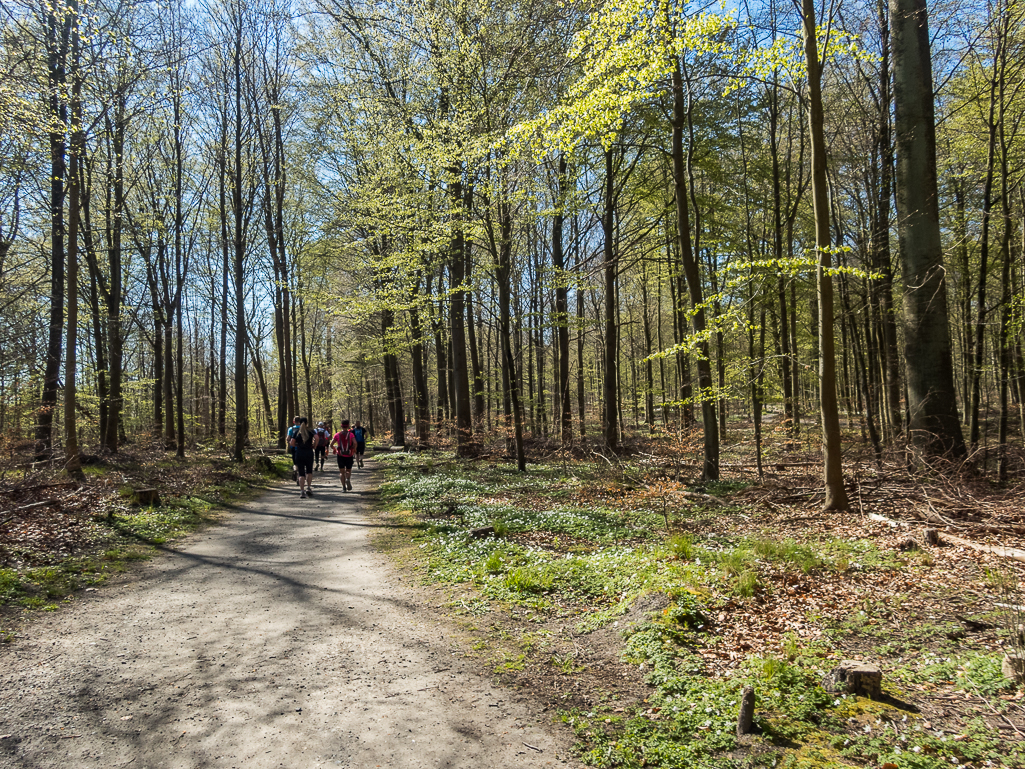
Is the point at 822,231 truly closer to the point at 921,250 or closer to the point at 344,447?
the point at 921,250

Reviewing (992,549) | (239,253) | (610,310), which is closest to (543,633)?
(992,549)

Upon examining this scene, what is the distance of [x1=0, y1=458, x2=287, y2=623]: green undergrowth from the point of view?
21.9 feet

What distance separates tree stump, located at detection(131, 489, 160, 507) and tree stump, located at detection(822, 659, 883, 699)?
1322 cm

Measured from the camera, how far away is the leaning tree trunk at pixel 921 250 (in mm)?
8992

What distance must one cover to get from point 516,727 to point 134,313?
1011 inches

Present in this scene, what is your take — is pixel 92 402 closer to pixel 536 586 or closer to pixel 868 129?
pixel 536 586

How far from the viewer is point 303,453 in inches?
583

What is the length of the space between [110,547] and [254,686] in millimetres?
6212

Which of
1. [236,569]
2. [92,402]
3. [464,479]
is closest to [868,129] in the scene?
[464,479]

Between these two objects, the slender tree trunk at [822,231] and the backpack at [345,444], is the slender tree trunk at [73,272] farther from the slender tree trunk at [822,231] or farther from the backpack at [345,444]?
the slender tree trunk at [822,231]

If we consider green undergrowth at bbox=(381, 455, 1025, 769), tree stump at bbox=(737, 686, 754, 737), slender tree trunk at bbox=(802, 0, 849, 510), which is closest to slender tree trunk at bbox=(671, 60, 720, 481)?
green undergrowth at bbox=(381, 455, 1025, 769)

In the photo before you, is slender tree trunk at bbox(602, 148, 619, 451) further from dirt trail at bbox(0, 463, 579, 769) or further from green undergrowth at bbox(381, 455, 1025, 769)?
dirt trail at bbox(0, 463, 579, 769)

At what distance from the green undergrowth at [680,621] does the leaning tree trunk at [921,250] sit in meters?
3.60

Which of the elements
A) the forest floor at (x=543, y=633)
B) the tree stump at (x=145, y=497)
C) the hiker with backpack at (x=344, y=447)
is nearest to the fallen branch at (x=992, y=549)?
the forest floor at (x=543, y=633)
